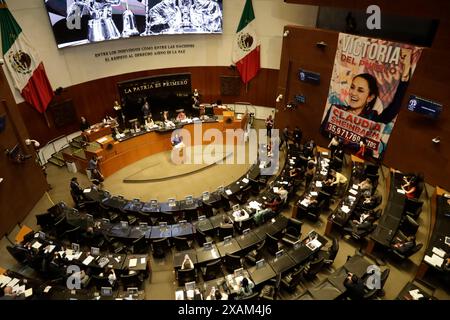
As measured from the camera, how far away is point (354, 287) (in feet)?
25.1

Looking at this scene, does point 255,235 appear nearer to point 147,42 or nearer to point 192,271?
point 192,271

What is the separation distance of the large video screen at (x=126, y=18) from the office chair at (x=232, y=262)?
11.8 m

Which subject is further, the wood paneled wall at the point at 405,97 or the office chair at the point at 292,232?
the wood paneled wall at the point at 405,97

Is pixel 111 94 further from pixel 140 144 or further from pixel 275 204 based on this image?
pixel 275 204

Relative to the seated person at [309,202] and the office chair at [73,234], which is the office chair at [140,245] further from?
the seated person at [309,202]

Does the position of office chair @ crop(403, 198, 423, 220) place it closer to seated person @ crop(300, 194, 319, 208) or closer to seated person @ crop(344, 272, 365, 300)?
seated person @ crop(300, 194, 319, 208)

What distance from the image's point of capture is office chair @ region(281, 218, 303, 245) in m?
9.95

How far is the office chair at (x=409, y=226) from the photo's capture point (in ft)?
31.1

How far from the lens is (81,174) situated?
555 inches

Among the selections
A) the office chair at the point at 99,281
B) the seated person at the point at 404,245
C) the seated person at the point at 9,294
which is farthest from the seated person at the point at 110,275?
the seated person at the point at 404,245

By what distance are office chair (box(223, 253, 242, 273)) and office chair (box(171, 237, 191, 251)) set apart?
4.52ft

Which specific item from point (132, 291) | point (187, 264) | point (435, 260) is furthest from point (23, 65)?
point (435, 260)

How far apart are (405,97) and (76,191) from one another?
13274mm

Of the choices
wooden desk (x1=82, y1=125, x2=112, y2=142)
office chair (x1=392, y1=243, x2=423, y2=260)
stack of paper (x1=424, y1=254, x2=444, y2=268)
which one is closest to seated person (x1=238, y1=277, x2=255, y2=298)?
office chair (x1=392, y1=243, x2=423, y2=260)
